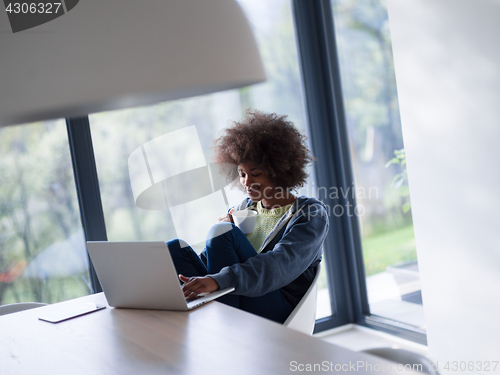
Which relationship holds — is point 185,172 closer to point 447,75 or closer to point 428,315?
point 447,75

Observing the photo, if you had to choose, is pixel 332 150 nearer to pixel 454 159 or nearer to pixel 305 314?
pixel 454 159

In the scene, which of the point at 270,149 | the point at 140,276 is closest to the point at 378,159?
the point at 270,149

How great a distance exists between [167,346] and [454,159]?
1528mm

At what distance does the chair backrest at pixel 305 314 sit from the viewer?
1.58m

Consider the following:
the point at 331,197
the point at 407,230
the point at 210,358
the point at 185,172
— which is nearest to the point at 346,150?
the point at 331,197

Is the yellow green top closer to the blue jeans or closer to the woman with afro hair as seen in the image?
the woman with afro hair

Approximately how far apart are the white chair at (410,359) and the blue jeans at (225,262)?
30.7 inches

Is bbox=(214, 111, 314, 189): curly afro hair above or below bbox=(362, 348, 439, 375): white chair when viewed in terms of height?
above

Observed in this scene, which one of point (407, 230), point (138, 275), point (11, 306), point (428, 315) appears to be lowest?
point (428, 315)

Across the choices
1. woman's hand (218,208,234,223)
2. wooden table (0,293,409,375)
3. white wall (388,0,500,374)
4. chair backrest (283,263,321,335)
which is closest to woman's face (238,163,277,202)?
woman's hand (218,208,234,223)

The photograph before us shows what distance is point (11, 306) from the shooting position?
1794 mm

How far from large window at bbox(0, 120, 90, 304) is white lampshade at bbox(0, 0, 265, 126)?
2.07 metres

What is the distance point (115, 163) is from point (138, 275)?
128 centimetres

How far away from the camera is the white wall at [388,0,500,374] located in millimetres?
1871
